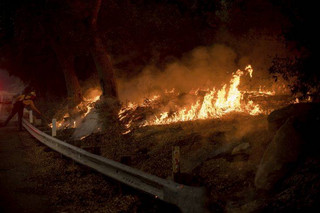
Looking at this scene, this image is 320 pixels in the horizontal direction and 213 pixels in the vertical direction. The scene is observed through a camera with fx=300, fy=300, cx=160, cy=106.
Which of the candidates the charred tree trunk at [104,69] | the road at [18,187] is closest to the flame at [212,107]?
the charred tree trunk at [104,69]

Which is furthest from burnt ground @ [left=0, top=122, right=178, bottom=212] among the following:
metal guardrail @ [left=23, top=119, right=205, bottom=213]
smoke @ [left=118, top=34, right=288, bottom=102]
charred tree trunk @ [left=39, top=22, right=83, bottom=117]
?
charred tree trunk @ [left=39, top=22, right=83, bottom=117]

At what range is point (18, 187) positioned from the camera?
22.8 feet

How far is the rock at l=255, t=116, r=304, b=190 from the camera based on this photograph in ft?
16.9

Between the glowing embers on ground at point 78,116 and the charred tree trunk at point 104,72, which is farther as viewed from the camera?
the glowing embers on ground at point 78,116

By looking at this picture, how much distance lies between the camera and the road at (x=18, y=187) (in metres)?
5.65

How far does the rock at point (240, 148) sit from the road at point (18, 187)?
4187 mm

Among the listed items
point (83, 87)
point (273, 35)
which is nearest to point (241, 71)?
point (273, 35)

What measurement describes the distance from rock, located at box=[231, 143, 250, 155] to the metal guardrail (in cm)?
252

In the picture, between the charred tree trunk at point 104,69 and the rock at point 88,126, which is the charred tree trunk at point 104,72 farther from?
the rock at point 88,126

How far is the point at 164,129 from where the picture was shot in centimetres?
1123

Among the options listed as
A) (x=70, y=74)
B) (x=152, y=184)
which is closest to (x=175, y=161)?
(x=152, y=184)

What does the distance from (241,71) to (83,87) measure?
545 inches

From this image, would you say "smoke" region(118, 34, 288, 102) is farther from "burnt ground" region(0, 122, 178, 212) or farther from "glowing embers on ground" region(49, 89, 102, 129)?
"burnt ground" region(0, 122, 178, 212)

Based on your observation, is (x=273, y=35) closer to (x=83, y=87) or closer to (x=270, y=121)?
(x=270, y=121)
